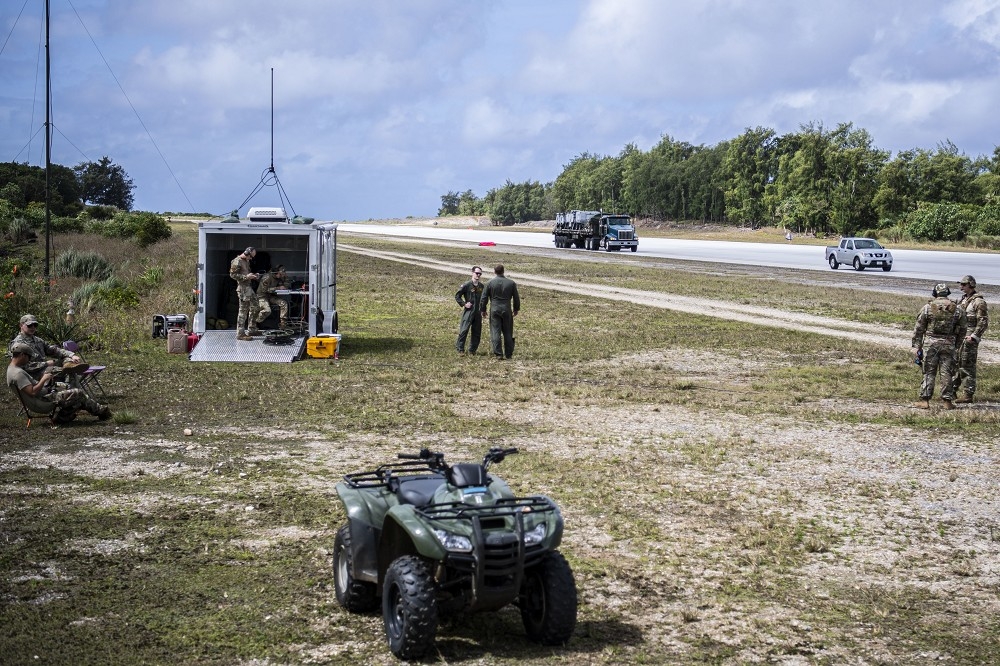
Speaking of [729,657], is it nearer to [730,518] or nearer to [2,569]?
[730,518]

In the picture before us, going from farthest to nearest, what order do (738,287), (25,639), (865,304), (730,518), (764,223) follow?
1. (764,223)
2. (738,287)
3. (865,304)
4. (730,518)
5. (25,639)

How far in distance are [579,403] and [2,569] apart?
31.1 feet

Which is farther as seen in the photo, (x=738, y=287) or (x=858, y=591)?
(x=738, y=287)

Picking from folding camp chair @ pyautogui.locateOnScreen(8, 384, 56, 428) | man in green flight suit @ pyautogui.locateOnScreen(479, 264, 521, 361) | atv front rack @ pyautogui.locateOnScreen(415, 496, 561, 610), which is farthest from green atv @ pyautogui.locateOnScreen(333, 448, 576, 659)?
man in green flight suit @ pyautogui.locateOnScreen(479, 264, 521, 361)

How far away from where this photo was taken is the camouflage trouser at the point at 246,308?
20.6m

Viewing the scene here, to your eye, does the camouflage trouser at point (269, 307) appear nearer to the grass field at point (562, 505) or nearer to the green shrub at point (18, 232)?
the grass field at point (562, 505)

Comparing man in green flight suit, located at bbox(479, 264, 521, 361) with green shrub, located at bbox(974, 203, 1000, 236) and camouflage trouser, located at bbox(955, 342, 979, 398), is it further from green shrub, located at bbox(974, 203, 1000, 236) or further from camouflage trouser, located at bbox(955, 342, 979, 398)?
green shrub, located at bbox(974, 203, 1000, 236)

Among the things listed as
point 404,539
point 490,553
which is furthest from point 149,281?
point 490,553

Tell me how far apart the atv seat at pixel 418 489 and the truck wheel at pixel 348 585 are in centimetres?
58

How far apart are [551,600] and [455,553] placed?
78 cm

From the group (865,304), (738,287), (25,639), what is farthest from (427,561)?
(738,287)

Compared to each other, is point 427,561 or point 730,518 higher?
point 427,561

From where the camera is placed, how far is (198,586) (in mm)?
7738

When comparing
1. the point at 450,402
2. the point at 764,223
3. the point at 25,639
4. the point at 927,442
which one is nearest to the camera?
the point at 25,639
